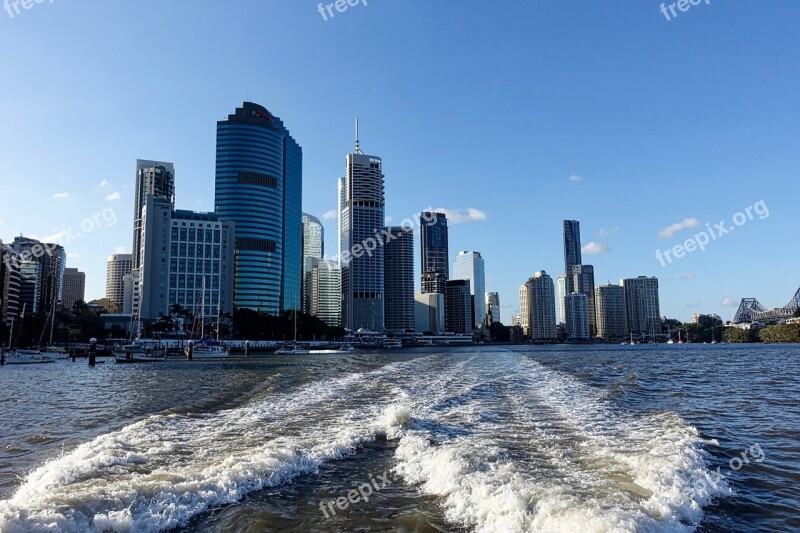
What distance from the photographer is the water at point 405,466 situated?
9.84 metres

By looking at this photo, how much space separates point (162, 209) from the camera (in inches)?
7815

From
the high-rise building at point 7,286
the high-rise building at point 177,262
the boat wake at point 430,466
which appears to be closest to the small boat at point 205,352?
the high-rise building at point 7,286

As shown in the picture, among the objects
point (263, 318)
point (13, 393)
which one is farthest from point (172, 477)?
point (263, 318)

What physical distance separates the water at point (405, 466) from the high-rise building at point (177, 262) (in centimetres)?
17801

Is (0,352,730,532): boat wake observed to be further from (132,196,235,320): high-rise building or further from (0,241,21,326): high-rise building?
(132,196,235,320): high-rise building

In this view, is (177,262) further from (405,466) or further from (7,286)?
(405,466)

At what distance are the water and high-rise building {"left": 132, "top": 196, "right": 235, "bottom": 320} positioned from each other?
7008 inches

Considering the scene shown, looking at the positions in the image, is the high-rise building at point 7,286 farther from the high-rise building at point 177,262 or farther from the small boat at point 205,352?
the small boat at point 205,352

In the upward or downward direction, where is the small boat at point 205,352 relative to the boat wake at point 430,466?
downward

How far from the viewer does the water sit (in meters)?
9.84

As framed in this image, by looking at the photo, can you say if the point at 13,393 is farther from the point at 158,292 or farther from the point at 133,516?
the point at 158,292

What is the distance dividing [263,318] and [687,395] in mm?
172566

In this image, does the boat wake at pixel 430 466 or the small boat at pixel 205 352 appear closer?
the boat wake at pixel 430 466

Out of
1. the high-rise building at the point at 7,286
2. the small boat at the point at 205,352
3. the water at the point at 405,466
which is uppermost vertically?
the high-rise building at the point at 7,286
